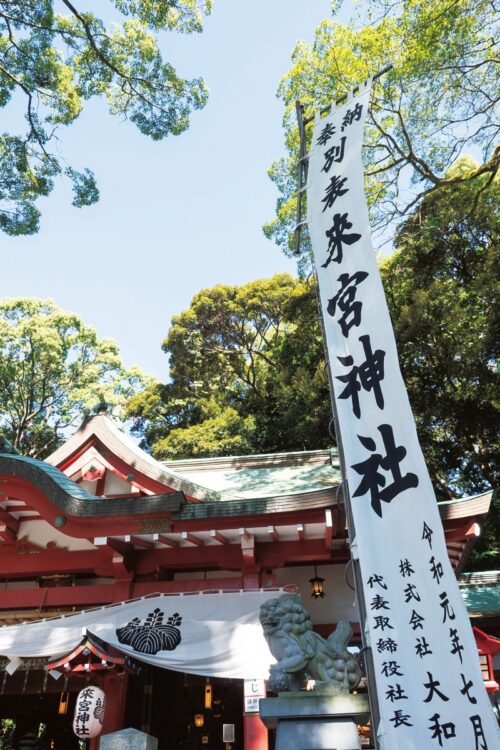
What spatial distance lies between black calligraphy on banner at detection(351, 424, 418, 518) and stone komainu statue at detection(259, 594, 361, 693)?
131 cm

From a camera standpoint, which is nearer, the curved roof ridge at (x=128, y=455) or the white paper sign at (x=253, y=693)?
the white paper sign at (x=253, y=693)

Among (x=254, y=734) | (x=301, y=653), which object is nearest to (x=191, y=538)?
(x=254, y=734)

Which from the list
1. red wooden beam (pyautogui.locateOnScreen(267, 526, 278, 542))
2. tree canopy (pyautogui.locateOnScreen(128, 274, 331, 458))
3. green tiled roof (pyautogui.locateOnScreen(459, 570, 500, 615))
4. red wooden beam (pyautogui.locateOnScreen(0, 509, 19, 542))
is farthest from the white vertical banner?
tree canopy (pyautogui.locateOnScreen(128, 274, 331, 458))

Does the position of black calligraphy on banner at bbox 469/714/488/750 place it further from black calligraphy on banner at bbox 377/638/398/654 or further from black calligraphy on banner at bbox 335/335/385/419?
black calligraphy on banner at bbox 335/335/385/419

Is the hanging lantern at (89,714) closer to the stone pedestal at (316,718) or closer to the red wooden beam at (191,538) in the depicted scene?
the red wooden beam at (191,538)

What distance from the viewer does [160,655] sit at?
609 cm

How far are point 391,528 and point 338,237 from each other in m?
2.40

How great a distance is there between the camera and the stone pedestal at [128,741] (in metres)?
4.30

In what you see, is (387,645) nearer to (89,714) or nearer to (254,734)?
(254,734)

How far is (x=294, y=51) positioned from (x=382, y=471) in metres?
12.2

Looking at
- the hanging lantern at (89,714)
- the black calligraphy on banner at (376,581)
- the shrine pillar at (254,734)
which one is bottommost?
the shrine pillar at (254,734)

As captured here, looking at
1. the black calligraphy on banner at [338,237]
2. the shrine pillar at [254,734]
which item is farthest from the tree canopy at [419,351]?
the shrine pillar at [254,734]

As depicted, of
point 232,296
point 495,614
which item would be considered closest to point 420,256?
point 232,296

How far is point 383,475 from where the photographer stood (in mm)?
3336
